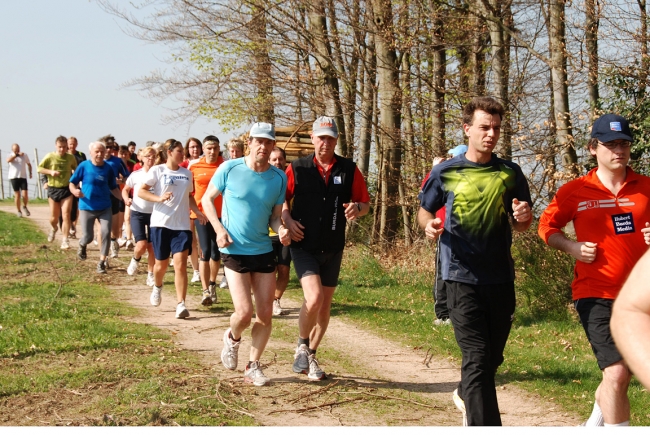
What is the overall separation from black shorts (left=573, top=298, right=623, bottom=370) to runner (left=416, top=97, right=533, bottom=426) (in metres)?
0.47

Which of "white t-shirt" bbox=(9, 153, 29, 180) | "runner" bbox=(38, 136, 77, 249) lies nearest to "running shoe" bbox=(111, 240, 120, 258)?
"runner" bbox=(38, 136, 77, 249)

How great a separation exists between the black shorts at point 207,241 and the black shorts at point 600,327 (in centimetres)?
678

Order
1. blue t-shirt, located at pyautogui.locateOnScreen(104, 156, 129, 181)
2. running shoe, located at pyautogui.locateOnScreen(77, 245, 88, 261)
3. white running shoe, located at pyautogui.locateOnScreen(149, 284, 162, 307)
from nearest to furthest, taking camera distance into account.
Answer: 1. white running shoe, located at pyautogui.locateOnScreen(149, 284, 162, 307)
2. running shoe, located at pyautogui.locateOnScreen(77, 245, 88, 261)
3. blue t-shirt, located at pyautogui.locateOnScreen(104, 156, 129, 181)

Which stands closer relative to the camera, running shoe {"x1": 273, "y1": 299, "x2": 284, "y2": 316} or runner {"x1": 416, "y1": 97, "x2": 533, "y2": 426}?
runner {"x1": 416, "y1": 97, "x2": 533, "y2": 426}

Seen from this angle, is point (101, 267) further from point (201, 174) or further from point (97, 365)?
point (97, 365)

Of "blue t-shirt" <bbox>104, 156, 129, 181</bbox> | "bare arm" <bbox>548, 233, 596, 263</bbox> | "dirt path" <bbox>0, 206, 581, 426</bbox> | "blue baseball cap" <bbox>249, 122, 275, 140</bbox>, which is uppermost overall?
"blue t-shirt" <bbox>104, 156, 129, 181</bbox>

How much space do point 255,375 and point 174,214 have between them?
155 inches

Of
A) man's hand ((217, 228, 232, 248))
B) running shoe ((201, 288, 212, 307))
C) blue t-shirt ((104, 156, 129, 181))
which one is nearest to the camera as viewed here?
man's hand ((217, 228, 232, 248))

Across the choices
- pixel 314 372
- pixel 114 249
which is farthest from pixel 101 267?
pixel 314 372

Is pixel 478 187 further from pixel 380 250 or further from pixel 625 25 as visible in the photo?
pixel 380 250

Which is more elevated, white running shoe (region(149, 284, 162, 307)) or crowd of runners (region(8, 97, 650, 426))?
crowd of runners (region(8, 97, 650, 426))

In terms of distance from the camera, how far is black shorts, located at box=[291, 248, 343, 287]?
7102mm

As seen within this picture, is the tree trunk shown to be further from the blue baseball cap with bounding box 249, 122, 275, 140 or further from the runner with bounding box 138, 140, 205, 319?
the blue baseball cap with bounding box 249, 122, 275, 140

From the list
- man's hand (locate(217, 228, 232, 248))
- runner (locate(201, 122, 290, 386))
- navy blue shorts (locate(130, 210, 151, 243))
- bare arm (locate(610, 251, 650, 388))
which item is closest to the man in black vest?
runner (locate(201, 122, 290, 386))
